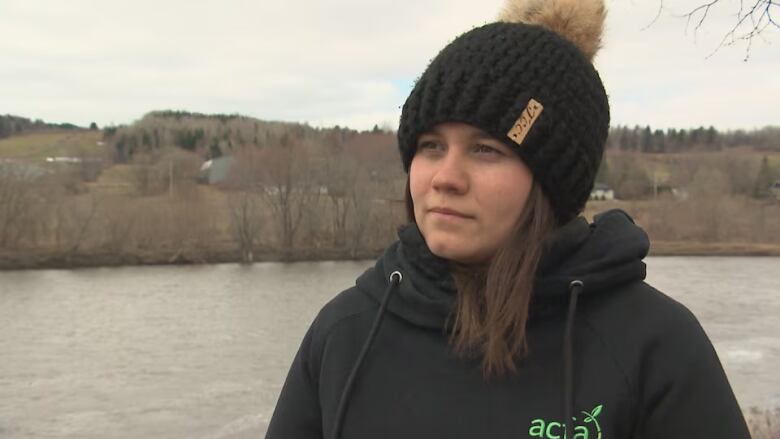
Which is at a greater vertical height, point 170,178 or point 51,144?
point 51,144

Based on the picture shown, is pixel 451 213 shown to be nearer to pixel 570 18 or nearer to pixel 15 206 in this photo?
pixel 570 18

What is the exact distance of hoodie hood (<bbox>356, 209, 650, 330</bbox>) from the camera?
3.59 feet

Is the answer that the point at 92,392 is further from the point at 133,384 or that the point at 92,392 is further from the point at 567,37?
the point at 567,37

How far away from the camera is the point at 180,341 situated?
15680 mm

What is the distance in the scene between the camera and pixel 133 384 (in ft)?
41.3

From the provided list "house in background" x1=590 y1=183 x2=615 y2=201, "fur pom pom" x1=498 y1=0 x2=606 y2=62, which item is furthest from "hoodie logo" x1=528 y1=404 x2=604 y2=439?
"house in background" x1=590 y1=183 x2=615 y2=201

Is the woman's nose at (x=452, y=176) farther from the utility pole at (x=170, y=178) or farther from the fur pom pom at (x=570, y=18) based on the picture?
the utility pole at (x=170, y=178)

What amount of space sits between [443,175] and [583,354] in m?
0.32

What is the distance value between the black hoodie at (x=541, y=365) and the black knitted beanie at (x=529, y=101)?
3.9 inches

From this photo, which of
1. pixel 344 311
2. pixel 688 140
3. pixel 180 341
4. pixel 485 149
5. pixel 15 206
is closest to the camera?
pixel 485 149

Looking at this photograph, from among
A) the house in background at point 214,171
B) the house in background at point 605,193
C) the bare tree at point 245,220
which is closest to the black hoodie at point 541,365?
the bare tree at point 245,220

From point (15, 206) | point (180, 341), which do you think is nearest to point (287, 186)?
point (15, 206)

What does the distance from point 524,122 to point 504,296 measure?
251 millimetres

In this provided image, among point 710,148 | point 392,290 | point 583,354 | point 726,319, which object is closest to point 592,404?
point 583,354
